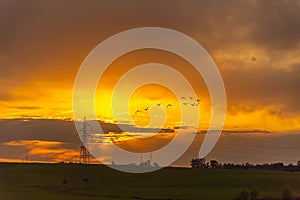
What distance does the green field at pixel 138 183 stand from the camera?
87.4 meters

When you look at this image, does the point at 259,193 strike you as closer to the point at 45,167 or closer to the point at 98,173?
Result: the point at 98,173

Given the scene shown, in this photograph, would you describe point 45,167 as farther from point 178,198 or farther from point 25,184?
point 178,198

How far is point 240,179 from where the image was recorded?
11525 centimetres

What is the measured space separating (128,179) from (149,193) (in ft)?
119

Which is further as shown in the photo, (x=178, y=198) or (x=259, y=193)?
(x=259, y=193)

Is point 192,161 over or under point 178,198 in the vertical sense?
over

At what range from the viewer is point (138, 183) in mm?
113125

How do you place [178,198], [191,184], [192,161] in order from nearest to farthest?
1. [178,198]
2. [191,184]
3. [192,161]

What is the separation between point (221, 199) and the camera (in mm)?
78438

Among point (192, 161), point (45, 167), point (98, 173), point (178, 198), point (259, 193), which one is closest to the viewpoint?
point (178, 198)

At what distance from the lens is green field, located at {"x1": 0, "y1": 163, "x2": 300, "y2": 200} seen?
287 feet

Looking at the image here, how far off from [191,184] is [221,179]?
1099cm

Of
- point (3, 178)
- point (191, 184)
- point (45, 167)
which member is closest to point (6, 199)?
point (191, 184)

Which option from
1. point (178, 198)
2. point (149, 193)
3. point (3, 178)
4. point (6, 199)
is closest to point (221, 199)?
point (178, 198)
